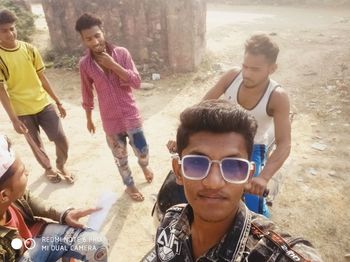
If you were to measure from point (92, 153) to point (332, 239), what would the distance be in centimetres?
329

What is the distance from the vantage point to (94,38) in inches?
119

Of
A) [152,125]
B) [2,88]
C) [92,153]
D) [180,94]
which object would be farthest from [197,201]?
[180,94]

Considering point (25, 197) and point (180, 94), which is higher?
point (25, 197)

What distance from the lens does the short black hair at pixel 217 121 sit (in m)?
1.39

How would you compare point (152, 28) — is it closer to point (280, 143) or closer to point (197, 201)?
point (280, 143)

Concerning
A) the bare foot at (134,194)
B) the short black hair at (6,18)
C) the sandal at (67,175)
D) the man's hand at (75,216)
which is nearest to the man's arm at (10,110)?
the short black hair at (6,18)

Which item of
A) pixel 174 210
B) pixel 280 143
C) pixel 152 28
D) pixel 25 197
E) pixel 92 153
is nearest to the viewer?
pixel 174 210

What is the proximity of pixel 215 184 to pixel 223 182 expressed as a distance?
0.11ft

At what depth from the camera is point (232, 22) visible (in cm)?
1105

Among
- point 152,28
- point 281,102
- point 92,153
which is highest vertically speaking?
point 281,102

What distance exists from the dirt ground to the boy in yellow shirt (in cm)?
80

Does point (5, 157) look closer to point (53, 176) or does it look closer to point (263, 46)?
point (263, 46)

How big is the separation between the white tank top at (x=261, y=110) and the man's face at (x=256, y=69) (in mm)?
93

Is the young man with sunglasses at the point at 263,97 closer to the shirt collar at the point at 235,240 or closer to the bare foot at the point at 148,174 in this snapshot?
the shirt collar at the point at 235,240
